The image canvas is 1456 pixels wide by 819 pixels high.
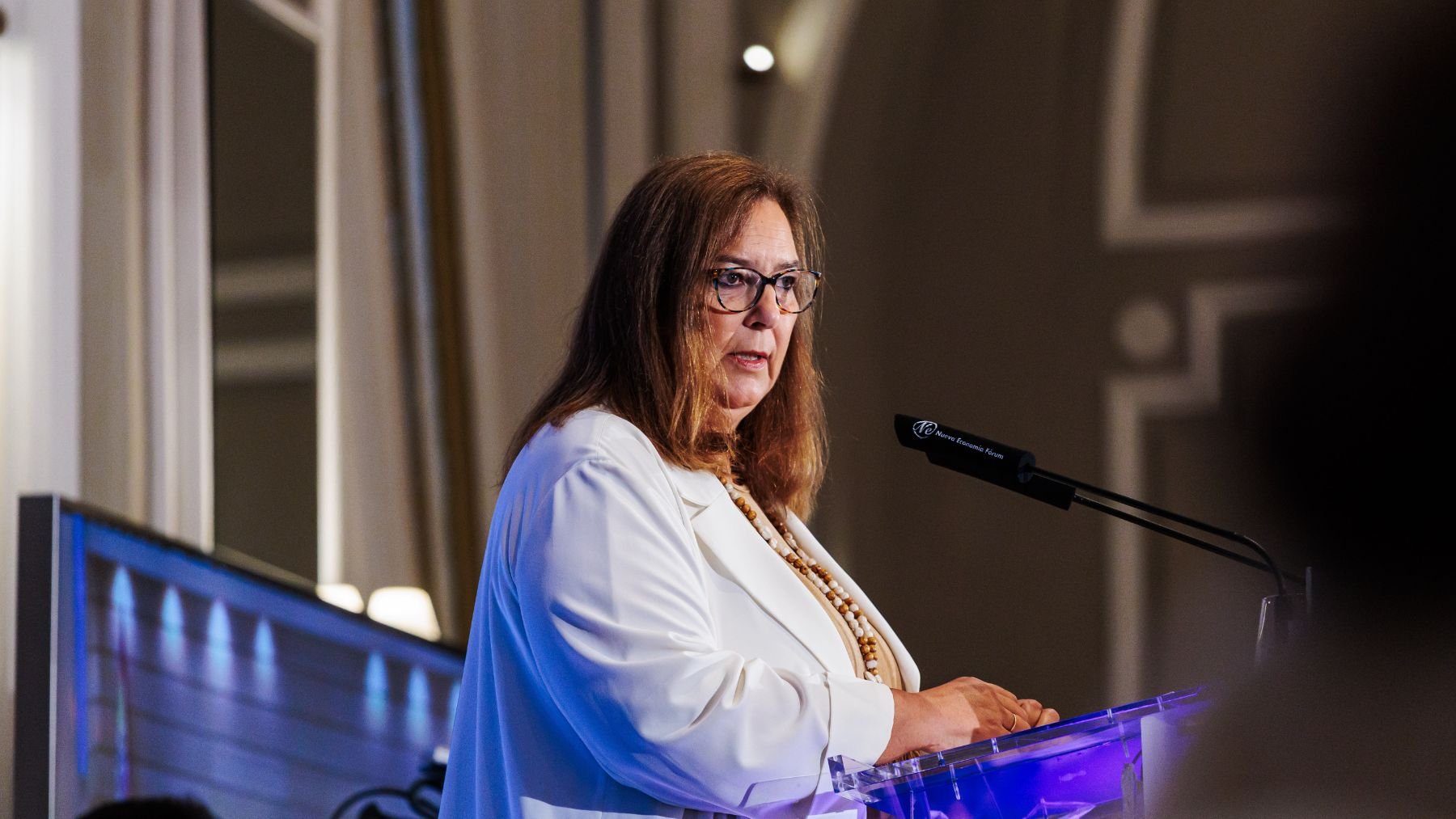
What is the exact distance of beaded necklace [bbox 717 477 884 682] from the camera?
1484 millimetres

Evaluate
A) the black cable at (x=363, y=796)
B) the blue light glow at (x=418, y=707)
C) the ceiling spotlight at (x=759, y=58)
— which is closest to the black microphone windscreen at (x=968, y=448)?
the black cable at (x=363, y=796)

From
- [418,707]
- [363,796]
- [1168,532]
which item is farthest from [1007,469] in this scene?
[418,707]

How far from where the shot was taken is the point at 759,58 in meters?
3.88

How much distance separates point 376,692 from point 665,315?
4.56 feet

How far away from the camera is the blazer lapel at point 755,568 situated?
1.37 metres

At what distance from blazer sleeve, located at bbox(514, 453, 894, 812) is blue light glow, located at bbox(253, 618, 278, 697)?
3.55 feet

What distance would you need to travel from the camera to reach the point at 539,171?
157 inches

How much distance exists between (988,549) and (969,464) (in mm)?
2310

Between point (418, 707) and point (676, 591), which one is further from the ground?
point (676, 591)

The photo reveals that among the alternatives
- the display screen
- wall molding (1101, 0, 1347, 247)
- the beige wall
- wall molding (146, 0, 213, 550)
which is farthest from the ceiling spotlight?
the display screen

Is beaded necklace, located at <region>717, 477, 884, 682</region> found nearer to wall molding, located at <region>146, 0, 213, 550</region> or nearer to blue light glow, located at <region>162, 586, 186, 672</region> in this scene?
blue light glow, located at <region>162, 586, 186, 672</region>

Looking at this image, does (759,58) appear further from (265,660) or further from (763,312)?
(763,312)

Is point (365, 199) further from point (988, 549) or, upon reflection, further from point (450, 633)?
point (988, 549)

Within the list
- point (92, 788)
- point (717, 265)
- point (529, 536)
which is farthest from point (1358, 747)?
point (92, 788)
